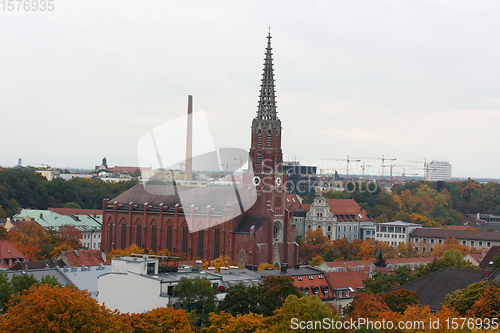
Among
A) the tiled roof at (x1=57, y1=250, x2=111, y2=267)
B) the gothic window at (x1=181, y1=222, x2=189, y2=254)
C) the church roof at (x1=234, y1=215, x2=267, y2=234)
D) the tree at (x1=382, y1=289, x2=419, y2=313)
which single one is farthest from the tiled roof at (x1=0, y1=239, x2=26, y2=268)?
the tree at (x1=382, y1=289, x2=419, y2=313)

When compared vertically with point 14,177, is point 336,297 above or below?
below

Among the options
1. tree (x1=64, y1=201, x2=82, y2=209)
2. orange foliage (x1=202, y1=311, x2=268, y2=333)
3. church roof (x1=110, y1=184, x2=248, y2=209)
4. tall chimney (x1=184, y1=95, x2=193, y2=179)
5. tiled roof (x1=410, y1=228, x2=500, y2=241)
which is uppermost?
tall chimney (x1=184, y1=95, x2=193, y2=179)

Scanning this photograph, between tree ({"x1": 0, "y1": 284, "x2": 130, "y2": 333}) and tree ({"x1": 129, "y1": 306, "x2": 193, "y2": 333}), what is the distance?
9.01ft

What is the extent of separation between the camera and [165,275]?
202 ft

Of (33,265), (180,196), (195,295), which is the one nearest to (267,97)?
(180,196)

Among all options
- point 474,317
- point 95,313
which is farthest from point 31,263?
point 474,317

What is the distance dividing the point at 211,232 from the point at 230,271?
3585 centimetres

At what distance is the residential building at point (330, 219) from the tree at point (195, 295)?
91083 mm

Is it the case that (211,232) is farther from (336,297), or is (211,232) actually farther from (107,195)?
(107,195)

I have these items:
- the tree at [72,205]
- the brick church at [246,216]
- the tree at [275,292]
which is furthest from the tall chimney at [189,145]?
the tree at [275,292]

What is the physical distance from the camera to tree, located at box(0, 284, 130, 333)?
1713 inches

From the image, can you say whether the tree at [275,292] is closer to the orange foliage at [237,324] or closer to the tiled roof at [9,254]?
the orange foliage at [237,324]

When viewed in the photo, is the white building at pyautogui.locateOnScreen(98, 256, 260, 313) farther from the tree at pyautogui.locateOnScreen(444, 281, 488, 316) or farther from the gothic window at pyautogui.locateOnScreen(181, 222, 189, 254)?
the gothic window at pyautogui.locateOnScreen(181, 222, 189, 254)

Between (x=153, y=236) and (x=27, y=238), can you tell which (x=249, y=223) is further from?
(x=27, y=238)
